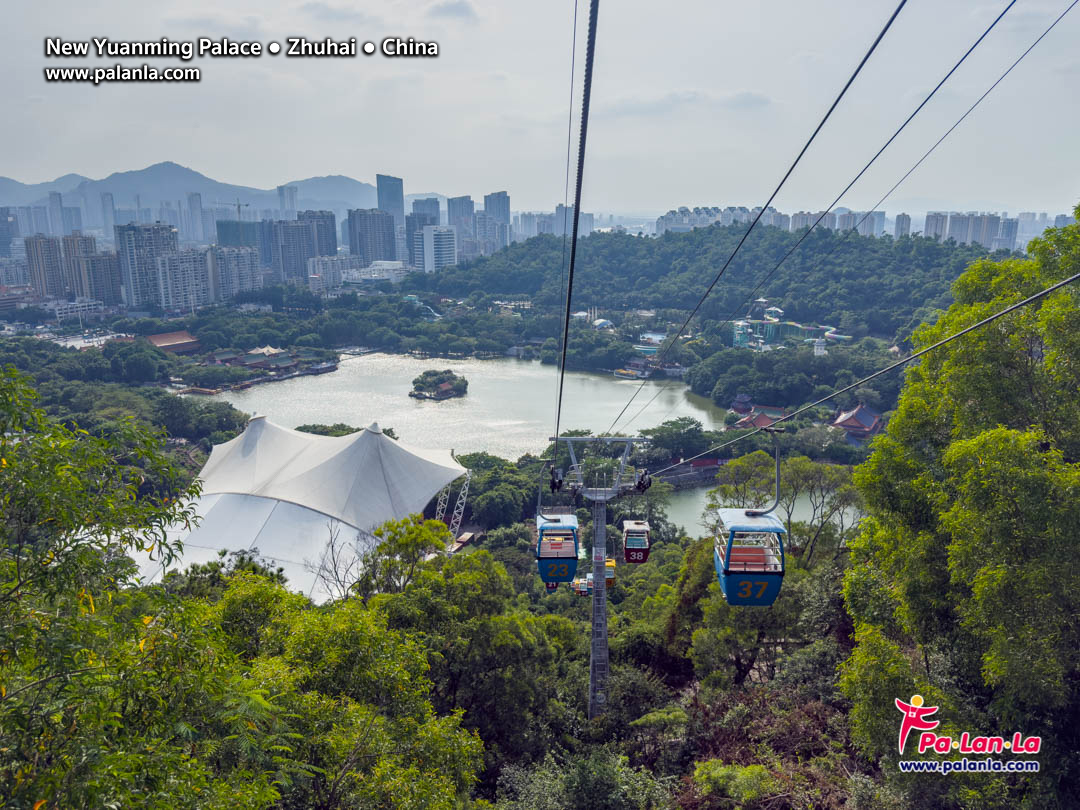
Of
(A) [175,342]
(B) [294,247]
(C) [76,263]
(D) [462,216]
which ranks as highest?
(D) [462,216]

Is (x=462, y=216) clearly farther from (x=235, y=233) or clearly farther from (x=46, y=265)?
(x=46, y=265)

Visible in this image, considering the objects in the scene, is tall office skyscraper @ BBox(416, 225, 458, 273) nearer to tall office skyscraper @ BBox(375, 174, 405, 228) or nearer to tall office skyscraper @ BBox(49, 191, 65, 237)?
tall office skyscraper @ BBox(375, 174, 405, 228)

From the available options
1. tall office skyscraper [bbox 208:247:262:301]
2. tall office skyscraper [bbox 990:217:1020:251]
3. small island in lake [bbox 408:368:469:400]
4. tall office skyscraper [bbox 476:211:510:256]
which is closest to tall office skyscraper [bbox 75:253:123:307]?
tall office skyscraper [bbox 208:247:262:301]

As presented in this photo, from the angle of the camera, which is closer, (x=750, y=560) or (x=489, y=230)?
(x=750, y=560)

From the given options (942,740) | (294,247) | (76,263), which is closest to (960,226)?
(294,247)

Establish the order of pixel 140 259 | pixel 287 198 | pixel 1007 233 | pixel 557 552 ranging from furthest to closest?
pixel 287 198
pixel 1007 233
pixel 140 259
pixel 557 552

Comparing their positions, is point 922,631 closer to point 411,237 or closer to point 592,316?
point 592,316
